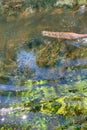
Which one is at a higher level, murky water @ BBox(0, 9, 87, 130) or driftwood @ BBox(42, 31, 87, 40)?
murky water @ BBox(0, 9, 87, 130)

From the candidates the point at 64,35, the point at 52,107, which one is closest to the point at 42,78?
the point at 52,107

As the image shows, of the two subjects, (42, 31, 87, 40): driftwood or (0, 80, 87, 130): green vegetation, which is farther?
(42, 31, 87, 40): driftwood

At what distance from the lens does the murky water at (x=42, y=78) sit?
13.3 feet

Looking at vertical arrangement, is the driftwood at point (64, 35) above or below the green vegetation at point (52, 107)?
below

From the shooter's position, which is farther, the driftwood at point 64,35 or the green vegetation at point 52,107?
the driftwood at point 64,35

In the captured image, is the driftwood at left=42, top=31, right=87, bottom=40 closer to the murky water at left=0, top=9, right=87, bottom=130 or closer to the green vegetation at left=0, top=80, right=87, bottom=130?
the murky water at left=0, top=9, right=87, bottom=130

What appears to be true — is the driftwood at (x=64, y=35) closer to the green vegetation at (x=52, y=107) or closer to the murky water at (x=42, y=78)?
the murky water at (x=42, y=78)

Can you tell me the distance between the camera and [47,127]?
391 cm

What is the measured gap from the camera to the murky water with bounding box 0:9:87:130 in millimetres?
4043

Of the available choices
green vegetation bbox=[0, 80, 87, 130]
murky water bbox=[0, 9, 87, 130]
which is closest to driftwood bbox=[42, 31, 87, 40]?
murky water bbox=[0, 9, 87, 130]

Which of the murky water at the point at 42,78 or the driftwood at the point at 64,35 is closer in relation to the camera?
the murky water at the point at 42,78

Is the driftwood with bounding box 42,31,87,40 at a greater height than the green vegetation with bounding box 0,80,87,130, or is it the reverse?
the green vegetation with bounding box 0,80,87,130

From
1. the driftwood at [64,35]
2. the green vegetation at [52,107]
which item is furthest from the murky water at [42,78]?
the driftwood at [64,35]

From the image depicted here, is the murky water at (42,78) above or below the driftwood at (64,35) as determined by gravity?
above
